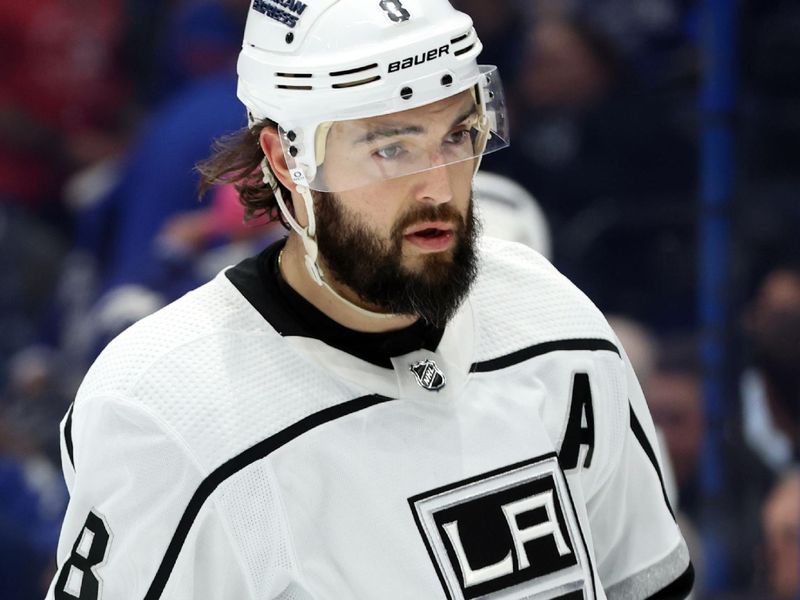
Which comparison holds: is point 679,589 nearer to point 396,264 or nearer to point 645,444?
point 645,444

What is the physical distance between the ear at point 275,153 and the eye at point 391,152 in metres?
0.14

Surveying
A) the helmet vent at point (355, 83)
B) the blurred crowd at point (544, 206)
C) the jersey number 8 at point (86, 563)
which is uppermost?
the helmet vent at point (355, 83)

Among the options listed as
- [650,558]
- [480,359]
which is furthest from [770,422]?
[480,359]

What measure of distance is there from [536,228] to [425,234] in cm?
141

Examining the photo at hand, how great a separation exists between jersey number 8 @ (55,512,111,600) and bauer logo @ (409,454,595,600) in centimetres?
34

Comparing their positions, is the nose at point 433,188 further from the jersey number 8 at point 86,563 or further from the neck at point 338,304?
the jersey number 8 at point 86,563

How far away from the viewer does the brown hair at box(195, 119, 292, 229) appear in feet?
6.20

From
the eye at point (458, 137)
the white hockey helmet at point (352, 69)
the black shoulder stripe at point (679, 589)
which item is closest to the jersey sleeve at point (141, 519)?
the white hockey helmet at point (352, 69)

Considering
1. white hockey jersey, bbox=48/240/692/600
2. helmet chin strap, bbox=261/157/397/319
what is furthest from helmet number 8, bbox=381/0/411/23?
white hockey jersey, bbox=48/240/692/600

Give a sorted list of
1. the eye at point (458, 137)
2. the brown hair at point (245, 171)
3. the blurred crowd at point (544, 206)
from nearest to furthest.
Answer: the eye at point (458, 137)
the brown hair at point (245, 171)
the blurred crowd at point (544, 206)

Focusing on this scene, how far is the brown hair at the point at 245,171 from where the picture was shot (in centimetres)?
189

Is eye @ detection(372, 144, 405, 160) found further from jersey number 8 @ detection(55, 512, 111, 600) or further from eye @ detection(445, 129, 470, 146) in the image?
jersey number 8 @ detection(55, 512, 111, 600)

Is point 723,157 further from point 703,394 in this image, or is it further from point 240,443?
point 240,443

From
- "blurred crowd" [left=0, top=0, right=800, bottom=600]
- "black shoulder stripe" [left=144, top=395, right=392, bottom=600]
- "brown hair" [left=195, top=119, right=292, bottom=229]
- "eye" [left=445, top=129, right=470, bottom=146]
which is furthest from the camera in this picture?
"blurred crowd" [left=0, top=0, right=800, bottom=600]
